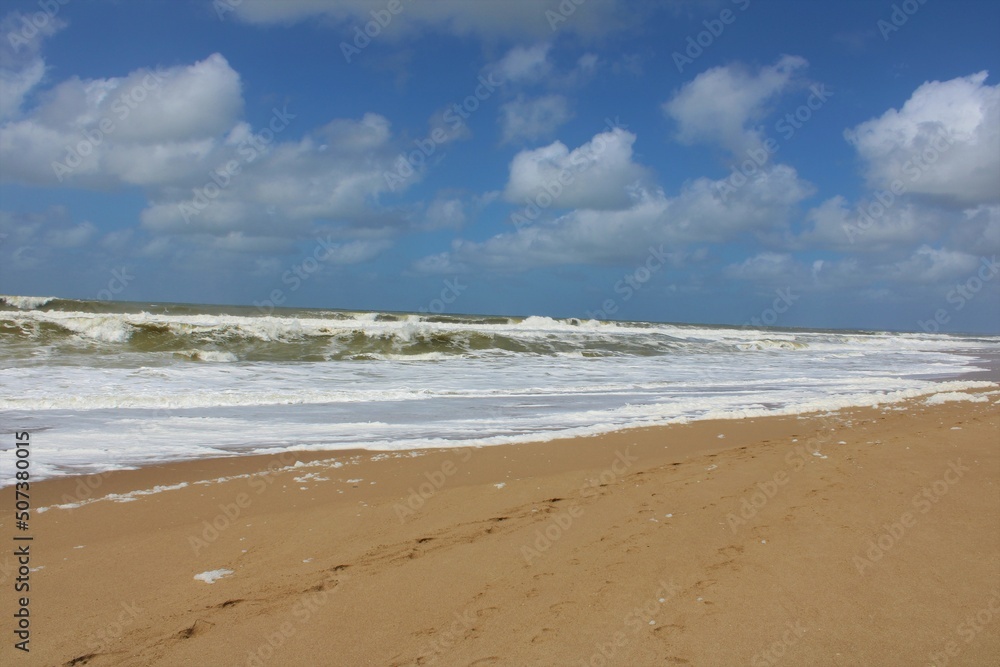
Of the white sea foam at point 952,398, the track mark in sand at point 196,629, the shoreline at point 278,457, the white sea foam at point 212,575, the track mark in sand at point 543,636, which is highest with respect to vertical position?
the white sea foam at point 952,398

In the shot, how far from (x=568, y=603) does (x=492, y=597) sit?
15.9 inches

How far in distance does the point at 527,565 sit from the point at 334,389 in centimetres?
980

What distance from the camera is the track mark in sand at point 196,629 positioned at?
2959 millimetres

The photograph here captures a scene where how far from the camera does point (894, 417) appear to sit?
30.1 ft

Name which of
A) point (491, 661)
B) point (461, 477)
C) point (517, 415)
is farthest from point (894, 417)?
point (491, 661)

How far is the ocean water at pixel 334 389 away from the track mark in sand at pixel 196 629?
4110 millimetres

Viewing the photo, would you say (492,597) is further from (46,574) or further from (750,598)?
(46,574)

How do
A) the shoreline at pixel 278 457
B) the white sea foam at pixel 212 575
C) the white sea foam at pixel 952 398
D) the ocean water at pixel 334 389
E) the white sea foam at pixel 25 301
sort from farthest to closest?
the white sea foam at pixel 25 301 < the white sea foam at pixel 952 398 < the ocean water at pixel 334 389 < the shoreline at pixel 278 457 < the white sea foam at pixel 212 575

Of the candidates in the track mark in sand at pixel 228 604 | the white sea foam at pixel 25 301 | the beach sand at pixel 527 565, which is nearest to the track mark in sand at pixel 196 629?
the beach sand at pixel 527 565

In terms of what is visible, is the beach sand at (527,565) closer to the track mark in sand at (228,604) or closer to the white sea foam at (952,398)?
the track mark in sand at (228,604)

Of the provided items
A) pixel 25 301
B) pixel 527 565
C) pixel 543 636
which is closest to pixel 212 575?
pixel 527 565

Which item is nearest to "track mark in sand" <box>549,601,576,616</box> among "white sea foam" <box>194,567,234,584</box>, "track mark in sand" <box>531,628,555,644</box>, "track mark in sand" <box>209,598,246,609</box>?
"track mark in sand" <box>531,628,555,644</box>

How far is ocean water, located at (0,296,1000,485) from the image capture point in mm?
7906

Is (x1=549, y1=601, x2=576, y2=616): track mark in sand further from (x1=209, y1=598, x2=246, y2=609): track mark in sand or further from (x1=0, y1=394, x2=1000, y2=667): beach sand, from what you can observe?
(x1=209, y1=598, x2=246, y2=609): track mark in sand
